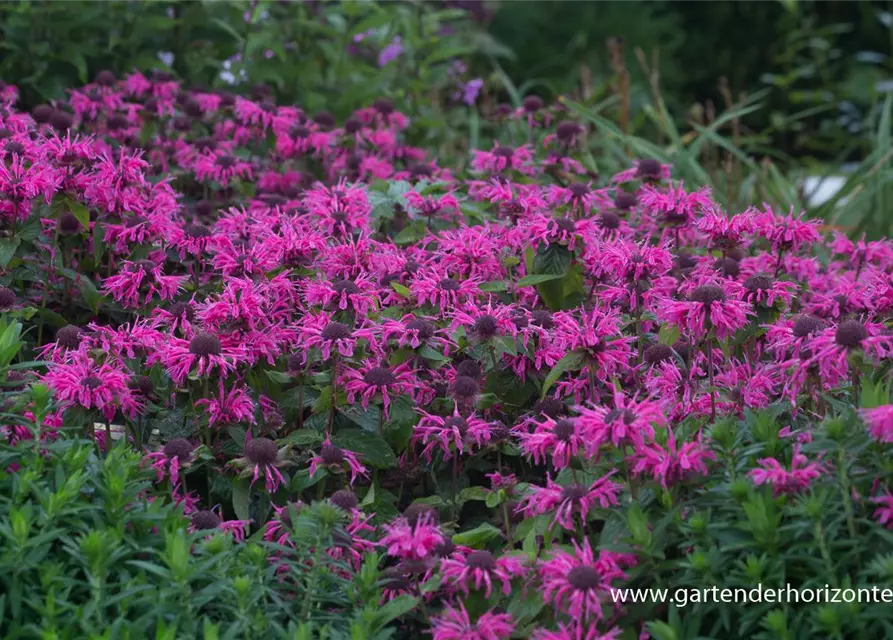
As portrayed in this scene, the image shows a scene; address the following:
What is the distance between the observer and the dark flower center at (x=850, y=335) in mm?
1972

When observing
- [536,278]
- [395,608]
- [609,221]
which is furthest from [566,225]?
[395,608]

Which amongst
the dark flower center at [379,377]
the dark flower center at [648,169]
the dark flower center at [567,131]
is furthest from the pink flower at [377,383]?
the dark flower center at [567,131]

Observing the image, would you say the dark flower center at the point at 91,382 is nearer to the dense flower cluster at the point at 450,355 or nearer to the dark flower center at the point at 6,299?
the dense flower cluster at the point at 450,355

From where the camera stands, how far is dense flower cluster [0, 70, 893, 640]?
6.45 feet

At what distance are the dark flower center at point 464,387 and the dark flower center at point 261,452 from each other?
0.39 m

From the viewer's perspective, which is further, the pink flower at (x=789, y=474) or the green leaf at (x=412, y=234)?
the green leaf at (x=412, y=234)

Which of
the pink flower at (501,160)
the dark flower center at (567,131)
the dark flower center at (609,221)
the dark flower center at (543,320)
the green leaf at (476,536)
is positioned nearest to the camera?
the green leaf at (476,536)

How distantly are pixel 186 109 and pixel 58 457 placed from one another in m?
1.83

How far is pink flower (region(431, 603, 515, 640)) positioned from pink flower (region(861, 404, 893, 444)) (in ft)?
2.25

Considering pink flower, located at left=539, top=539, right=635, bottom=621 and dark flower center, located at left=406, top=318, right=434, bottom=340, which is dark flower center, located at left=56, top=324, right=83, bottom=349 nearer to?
dark flower center, located at left=406, top=318, right=434, bottom=340

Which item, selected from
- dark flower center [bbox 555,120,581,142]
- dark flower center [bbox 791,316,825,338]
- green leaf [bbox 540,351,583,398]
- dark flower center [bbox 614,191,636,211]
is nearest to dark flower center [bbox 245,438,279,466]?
green leaf [bbox 540,351,583,398]

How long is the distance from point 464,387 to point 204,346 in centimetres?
54

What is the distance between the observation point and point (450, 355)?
2529mm

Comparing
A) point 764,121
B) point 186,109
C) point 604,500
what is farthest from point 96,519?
Answer: point 764,121
